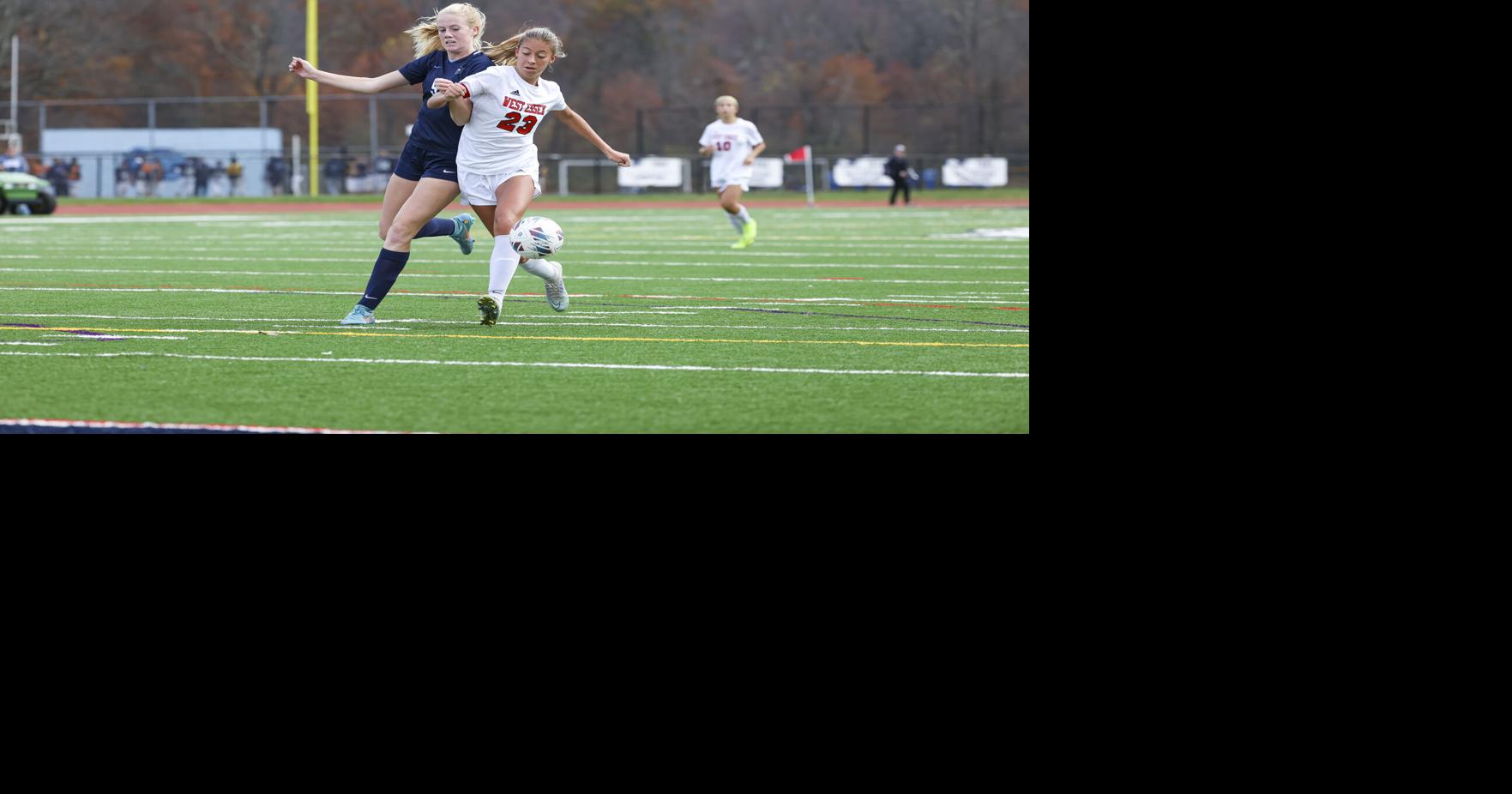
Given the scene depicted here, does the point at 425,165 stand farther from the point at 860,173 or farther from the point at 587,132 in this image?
the point at 860,173

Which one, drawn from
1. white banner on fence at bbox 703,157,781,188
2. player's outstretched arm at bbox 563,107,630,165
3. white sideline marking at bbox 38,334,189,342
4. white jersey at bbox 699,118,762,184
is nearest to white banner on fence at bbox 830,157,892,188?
white banner on fence at bbox 703,157,781,188

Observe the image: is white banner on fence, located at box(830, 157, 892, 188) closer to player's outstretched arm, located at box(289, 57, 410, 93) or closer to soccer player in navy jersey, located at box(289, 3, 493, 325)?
soccer player in navy jersey, located at box(289, 3, 493, 325)

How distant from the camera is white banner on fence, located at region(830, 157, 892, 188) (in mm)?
51219

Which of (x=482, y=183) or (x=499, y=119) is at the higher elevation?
(x=499, y=119)

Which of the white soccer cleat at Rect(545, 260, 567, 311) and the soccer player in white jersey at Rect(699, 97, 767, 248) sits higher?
the soccer player in white jersey at Rect(699, 97, 767, 248)

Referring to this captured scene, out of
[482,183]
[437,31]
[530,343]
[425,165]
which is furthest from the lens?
[425,165]

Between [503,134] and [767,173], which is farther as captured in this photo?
[767,173]

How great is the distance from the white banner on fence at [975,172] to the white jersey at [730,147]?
1168 inches

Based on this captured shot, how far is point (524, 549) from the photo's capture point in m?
4.59

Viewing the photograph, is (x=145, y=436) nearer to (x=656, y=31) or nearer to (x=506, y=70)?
(x=506, y=70)

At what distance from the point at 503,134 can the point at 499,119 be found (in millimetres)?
115

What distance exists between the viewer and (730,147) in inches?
939

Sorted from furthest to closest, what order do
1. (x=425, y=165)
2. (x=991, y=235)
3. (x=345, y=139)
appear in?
(x=345, y=139) → (x=991, y=235) → (x=425, y=165)

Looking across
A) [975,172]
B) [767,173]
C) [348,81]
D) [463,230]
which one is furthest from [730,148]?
[975,172]
